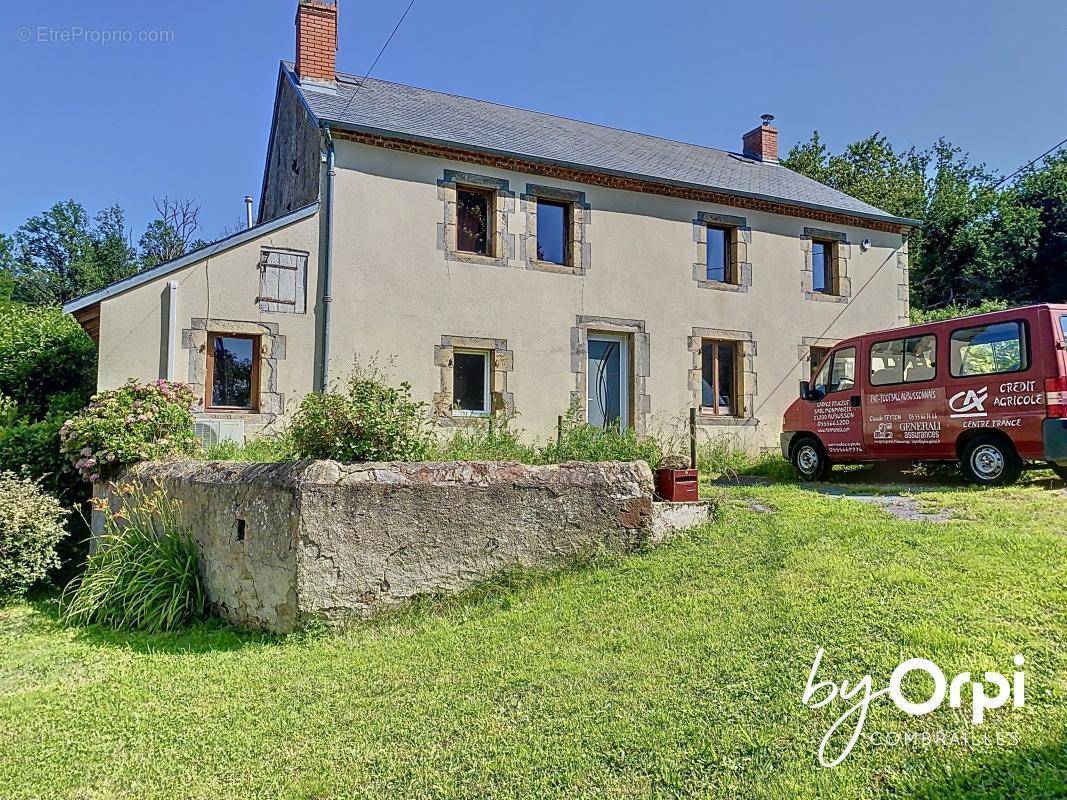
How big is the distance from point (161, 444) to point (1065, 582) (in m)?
7.98

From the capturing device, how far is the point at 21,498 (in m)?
7.13

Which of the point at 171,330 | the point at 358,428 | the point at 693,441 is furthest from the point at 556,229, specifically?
the point at 358,428

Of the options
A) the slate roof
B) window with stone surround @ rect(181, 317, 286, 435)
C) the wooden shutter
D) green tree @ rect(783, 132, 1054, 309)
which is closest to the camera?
window with stone surround @ rect(181, 317, 286, 435)

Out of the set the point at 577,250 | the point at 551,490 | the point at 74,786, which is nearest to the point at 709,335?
the point at 577,250

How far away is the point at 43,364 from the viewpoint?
1066cm

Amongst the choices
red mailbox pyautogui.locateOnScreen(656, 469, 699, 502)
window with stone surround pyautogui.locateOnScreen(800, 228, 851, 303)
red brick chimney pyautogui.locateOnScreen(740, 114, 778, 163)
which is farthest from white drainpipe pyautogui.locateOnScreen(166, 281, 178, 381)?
red brick chimney pyautogui.locateOnScreen(740, 114, 778, 163)

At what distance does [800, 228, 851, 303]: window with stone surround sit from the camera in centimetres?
1404

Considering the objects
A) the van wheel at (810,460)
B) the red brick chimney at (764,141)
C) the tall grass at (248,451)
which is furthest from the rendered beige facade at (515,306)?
the red brick chimney at (764,141)

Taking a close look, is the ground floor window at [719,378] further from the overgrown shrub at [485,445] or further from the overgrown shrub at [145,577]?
the overgrown shrub at [145,577]

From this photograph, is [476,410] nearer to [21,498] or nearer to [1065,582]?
[21,498]

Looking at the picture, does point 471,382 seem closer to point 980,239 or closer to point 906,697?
point 906,697

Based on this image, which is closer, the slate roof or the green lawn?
the green lawn

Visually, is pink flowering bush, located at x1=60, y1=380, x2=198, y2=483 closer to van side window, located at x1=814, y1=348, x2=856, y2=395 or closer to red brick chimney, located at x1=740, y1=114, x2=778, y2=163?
van side window, located at x1=814, y1=348, x2=856, y2=395

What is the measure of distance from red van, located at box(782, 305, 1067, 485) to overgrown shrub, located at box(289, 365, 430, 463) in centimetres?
586
